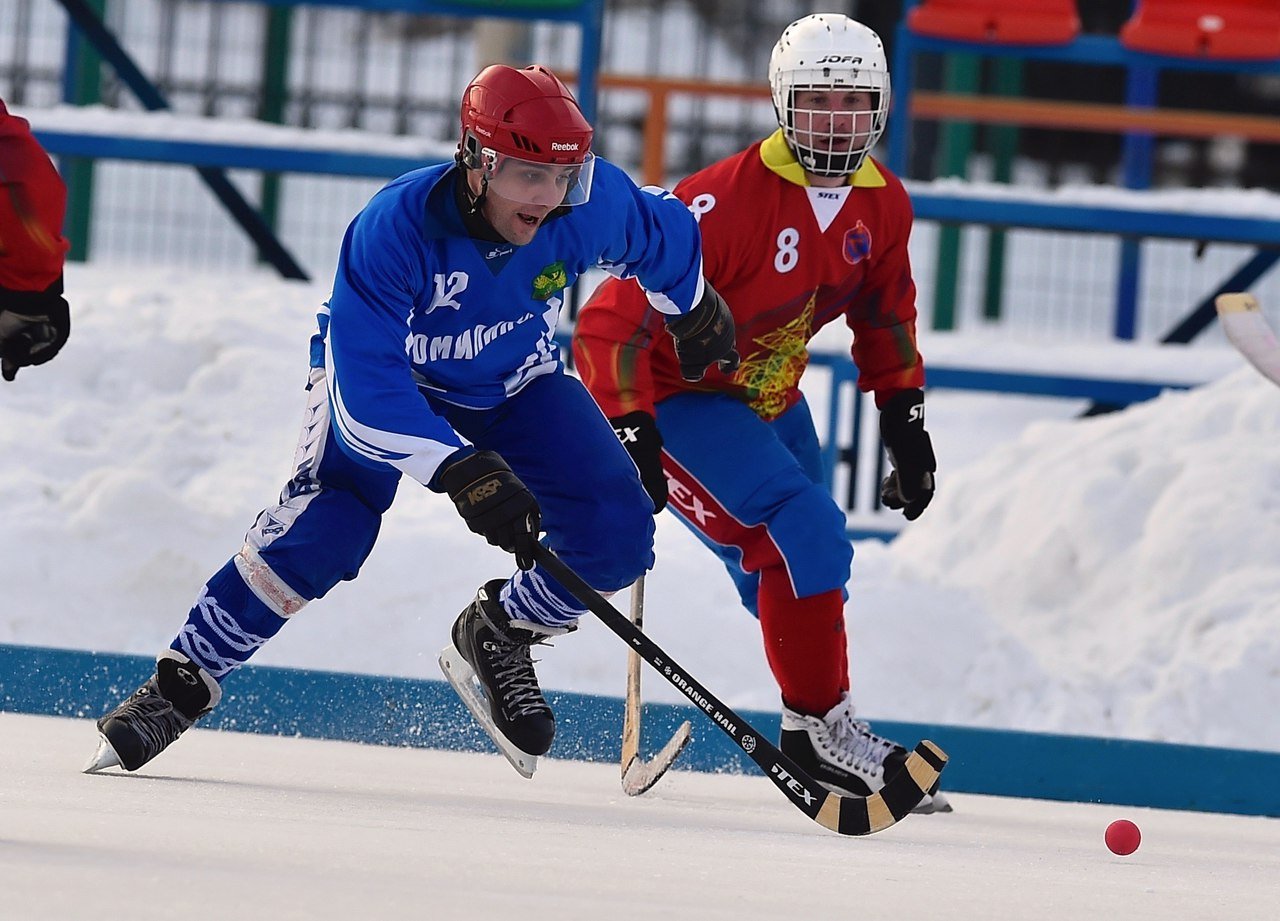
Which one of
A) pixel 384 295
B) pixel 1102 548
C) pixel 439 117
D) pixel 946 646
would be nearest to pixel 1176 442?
pixel 1102 548

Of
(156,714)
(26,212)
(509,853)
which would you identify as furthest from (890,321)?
(509,853)

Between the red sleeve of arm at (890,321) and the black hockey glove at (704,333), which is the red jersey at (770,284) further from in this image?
the black hockey glove at (704,333)

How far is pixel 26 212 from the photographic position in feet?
9.59

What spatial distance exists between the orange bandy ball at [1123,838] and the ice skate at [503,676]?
1.01 meters

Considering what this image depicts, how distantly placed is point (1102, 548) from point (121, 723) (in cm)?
366

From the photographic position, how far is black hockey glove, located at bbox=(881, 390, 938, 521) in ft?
12.8

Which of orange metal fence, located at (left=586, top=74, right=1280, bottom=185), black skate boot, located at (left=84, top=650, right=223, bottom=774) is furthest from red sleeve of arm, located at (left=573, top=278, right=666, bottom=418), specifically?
orange metal fence, located at (left=586, top=74, right=1280, bottom=185)

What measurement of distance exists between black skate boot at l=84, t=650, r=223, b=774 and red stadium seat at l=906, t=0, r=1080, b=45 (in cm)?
453

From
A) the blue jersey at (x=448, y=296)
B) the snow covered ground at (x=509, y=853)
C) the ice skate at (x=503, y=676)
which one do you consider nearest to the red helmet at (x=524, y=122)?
the blue jersey at (x=448, y=296)

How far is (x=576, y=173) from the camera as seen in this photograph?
3.19 metres

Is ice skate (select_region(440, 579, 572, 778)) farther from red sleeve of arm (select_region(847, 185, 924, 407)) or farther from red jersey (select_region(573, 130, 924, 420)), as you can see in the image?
red sleeve of arm (select_region(847, 185, 924, 407))

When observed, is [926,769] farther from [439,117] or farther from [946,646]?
[439,117]

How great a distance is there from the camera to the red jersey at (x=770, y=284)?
3.69 m

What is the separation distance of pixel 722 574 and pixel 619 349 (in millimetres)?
2102
